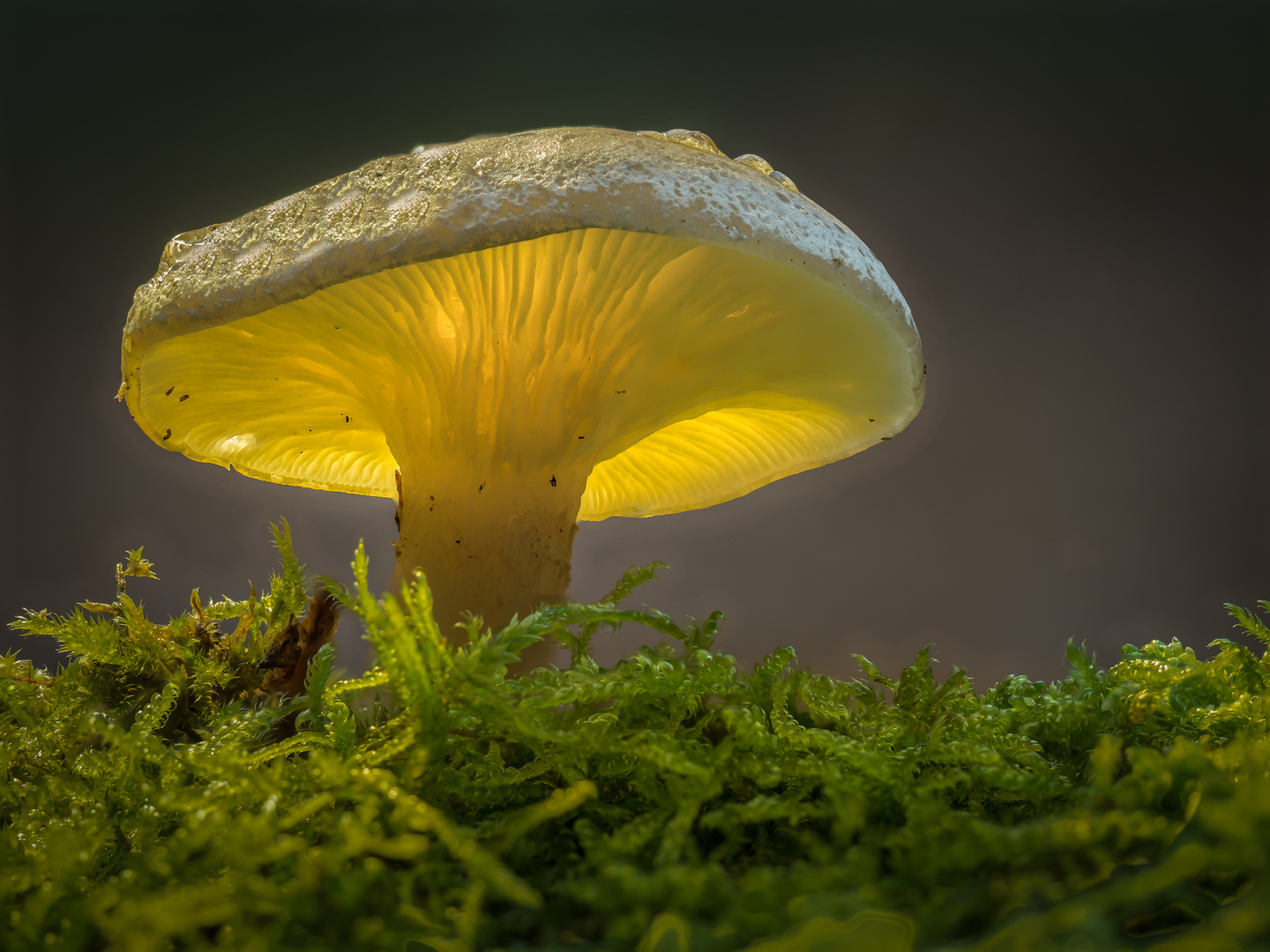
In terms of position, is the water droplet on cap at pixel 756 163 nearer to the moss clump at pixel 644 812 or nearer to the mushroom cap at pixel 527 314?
the mushroom cap at pixel 527 314

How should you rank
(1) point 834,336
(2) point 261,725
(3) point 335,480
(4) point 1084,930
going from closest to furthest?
(4) point 1084,930 < (2) point 261,725 < (1) point 834,336 < (3) point 335,480

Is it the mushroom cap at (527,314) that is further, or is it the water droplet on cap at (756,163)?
the water droplet on cap at (756,163)

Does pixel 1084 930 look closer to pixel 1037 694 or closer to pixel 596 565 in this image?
pixel 1037 694

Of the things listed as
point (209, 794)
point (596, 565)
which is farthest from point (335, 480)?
point (596, 565)

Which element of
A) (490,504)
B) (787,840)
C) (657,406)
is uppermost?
(657,406)

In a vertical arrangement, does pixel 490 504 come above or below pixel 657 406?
below

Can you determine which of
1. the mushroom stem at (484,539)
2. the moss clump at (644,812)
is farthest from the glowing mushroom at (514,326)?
the moss clump at (644,812)
